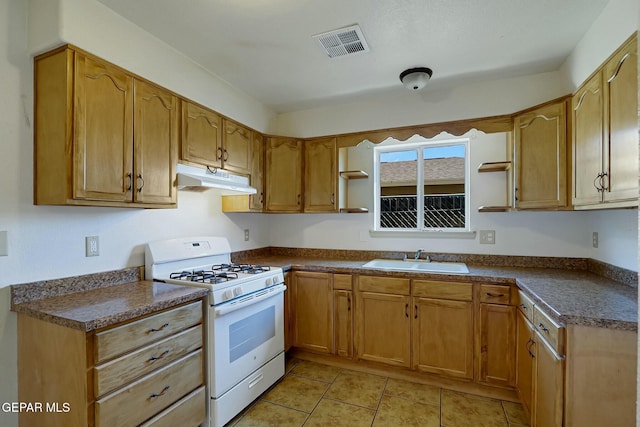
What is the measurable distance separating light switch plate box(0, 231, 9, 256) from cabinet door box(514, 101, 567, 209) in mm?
3267

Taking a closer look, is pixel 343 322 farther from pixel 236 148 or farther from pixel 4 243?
pixel 4 243

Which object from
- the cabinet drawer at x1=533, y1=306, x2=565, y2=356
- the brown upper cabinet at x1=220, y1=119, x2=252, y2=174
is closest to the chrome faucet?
the cabinet drawer at x1=533, y1=306, x2=565, y2=356

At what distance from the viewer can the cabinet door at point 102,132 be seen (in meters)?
1.56

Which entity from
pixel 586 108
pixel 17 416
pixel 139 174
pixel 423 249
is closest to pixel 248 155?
pixel 139 174

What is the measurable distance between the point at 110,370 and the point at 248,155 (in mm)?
1990

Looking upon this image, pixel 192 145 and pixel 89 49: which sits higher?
pixel 89 49

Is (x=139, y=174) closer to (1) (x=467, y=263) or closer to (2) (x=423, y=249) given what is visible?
(2) (x=423, y=249)

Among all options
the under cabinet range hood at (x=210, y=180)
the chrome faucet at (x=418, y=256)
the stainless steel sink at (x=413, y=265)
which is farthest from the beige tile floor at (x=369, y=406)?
the under cabinet range hood at (x=210, y=180)

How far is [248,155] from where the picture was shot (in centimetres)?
287

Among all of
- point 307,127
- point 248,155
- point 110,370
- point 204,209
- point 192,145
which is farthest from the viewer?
point 307,127

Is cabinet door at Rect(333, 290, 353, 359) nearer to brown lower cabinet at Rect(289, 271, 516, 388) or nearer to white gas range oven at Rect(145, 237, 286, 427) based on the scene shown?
brown lower cabinet at Rect(289, 271, 516, 388)

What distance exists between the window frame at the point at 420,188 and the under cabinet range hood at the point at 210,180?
1.31 meters

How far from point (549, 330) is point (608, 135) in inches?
41.8

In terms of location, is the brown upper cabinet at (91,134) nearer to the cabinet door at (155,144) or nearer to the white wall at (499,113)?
the cabinet door at (155,144)
